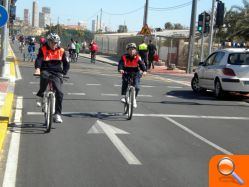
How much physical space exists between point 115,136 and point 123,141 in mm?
438

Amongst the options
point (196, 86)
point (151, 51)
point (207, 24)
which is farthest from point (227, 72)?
point (151, 51)

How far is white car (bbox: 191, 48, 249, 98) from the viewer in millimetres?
15867

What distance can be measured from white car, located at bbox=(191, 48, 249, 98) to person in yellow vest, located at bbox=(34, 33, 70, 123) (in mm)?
7371

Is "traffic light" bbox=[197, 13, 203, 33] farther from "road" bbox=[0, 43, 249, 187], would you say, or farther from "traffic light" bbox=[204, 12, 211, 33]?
"road" bbox=[0, 43, 249, 187]

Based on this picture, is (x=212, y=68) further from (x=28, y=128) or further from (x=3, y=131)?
(x=3, y=131)

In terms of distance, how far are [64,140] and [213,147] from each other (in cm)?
236


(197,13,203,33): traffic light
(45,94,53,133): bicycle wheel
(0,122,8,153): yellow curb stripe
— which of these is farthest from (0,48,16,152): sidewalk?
(197,13,203,33): traffic light

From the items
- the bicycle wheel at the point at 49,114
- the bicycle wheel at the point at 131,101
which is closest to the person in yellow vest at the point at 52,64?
the bicycle wheel at the point at 49,114

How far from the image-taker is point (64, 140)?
8609mm

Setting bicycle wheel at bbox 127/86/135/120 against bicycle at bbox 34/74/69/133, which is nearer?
bicycle at bbox 34/74/69/133

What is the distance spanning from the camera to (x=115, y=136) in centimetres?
916

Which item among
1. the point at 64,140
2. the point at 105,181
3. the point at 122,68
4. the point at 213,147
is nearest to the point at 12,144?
the point at 64,140

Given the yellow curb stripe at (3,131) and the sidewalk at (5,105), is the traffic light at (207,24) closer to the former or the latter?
the sidewalk at (5,105)

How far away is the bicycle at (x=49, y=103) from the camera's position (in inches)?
362
